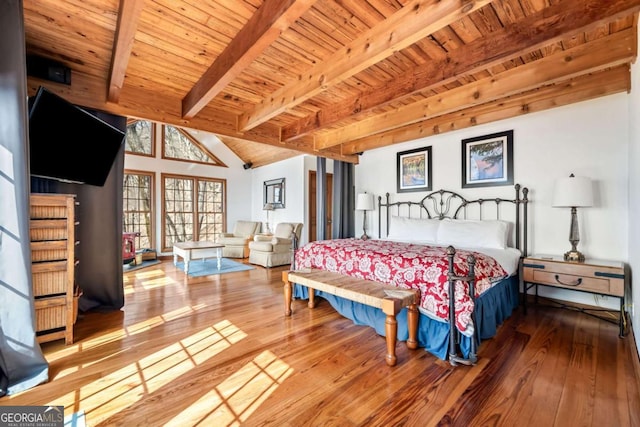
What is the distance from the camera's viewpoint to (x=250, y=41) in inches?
74.7

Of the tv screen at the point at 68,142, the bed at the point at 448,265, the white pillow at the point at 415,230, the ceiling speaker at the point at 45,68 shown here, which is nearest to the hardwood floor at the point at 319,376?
the bed at the point at 448,265

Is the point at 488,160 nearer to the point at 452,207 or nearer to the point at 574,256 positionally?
the point at 452,207

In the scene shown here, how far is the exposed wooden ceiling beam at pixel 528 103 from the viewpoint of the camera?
271cm

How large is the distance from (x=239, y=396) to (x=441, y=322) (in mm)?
1570

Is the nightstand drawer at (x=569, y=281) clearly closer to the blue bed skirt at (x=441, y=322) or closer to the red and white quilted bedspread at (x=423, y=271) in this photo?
the blue bed skirt at (x=441, y=322)

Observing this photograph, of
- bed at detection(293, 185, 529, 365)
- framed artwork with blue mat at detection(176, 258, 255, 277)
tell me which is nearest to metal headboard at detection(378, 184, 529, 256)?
bed at detection(293, 185, 529, 365)

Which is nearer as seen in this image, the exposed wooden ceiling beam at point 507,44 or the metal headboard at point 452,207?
the exposed wooden ceiling beam at point 507,44

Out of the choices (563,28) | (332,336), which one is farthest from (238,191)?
(563,28)

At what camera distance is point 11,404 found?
1572mm

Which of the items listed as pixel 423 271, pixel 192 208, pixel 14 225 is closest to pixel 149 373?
pixel 14 225

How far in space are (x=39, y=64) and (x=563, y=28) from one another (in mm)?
4188

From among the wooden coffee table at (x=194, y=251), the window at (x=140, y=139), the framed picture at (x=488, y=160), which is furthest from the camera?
the window at (x=140, y=139)

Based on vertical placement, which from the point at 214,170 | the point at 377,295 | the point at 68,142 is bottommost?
the point at 377,295

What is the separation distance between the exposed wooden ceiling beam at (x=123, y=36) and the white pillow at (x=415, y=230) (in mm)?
3680
